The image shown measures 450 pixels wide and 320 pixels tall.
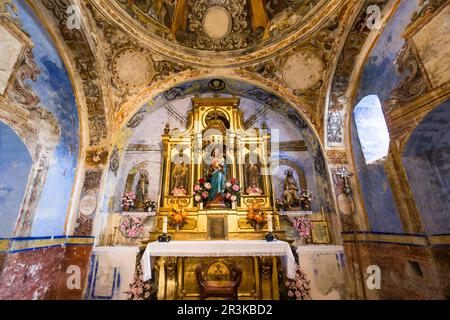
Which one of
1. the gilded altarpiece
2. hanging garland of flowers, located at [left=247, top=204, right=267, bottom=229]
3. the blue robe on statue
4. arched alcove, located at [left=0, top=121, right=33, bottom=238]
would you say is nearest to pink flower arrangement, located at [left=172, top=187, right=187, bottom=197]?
the gilded altarpiece

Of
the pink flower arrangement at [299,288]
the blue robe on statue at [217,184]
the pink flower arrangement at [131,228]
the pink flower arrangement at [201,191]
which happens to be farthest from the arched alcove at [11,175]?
the pink flower arrangement at [299,288]

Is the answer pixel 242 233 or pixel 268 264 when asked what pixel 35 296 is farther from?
pixel 268 264

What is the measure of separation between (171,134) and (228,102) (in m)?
2.39

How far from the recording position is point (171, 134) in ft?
24.0

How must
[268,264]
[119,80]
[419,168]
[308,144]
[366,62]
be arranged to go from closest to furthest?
1. [419,168]
2. [268,264]
3. [366,62]
4. [119,80]
5. [308,144]

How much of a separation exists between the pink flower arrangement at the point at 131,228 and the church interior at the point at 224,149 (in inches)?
1.7

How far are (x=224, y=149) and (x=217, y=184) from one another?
1435 millimetres

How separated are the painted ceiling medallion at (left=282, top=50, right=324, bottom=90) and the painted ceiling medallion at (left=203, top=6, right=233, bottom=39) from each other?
7.78 feet

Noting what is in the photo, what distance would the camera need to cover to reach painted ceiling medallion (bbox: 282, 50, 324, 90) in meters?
6.41

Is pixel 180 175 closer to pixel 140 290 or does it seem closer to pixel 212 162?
pixel 212 162

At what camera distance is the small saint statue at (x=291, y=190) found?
6.48 m

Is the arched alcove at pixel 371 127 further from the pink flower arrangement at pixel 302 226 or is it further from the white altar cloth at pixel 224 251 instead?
the white altar cloth at pixel 224 251

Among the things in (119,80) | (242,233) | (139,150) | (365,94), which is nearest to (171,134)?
(139,150)

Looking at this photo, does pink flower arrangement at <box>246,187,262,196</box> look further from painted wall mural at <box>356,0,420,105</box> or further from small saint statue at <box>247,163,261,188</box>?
painted wall mural at <box>356,0,420,105</box>
